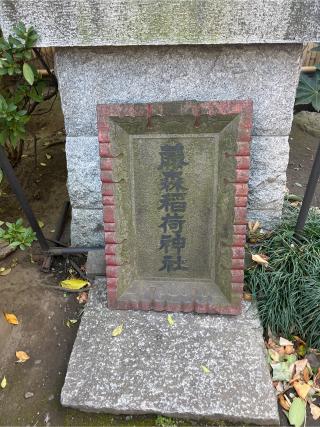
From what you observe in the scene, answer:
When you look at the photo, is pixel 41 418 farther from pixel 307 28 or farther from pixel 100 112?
pixel 307 28

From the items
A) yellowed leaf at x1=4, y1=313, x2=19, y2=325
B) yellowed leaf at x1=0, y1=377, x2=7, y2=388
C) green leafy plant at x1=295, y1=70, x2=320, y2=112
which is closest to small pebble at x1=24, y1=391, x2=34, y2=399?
yellowed leaf at x1=0, y1=377, x2=7, y2=388

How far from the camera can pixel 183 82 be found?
243 centimetres

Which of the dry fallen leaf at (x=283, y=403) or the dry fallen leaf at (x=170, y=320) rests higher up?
the dry fallen leaf at (x=170, y=320)

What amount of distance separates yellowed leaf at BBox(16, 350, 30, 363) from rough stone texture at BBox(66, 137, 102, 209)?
103 cm

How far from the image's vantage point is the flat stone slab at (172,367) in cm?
206

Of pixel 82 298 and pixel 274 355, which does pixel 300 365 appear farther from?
pixel 82 298

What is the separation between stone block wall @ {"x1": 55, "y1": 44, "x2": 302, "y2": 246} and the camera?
7.66 feet

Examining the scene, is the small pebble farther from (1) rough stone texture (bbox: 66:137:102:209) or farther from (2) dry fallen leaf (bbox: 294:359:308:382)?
(2) dry fallen leaf (bbox: 294:359:308:382)

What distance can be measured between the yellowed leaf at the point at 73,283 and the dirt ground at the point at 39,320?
0.07 metres

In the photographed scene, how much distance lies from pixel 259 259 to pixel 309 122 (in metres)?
2.66

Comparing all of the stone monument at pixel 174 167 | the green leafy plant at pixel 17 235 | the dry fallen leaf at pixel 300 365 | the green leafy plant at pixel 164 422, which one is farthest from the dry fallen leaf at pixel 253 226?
the green leafy plant at pixel 17 235

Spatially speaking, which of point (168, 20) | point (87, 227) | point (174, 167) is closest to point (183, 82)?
point (168, 20)

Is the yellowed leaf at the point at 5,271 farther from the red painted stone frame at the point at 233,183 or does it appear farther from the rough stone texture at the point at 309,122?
the rough stone texture at the point at 309,122

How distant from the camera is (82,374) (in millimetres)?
2209
